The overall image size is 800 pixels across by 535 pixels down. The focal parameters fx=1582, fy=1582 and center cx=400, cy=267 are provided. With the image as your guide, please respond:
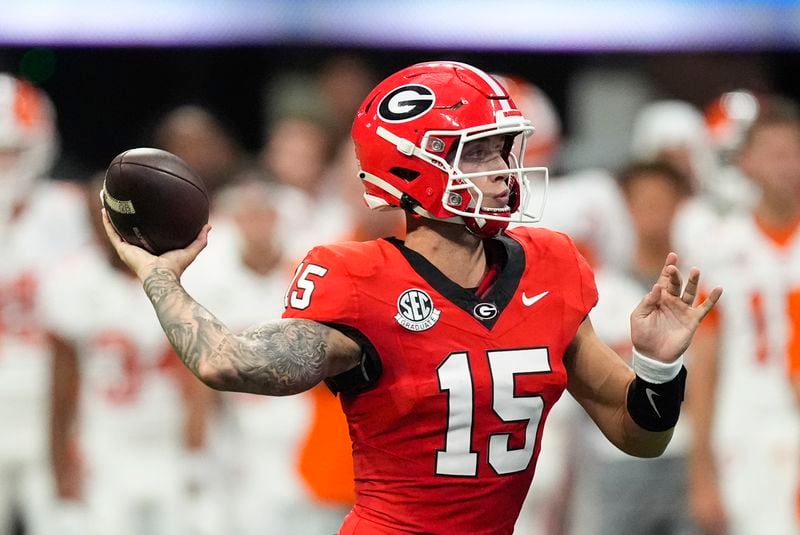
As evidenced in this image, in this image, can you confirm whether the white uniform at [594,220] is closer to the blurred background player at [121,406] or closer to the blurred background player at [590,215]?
the blurred background player at [590,215]

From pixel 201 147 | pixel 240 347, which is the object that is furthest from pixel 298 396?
pixel 240 347

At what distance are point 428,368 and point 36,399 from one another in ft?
14.5

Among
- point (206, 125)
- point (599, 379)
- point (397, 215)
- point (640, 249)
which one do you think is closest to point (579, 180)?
point (640, 249)

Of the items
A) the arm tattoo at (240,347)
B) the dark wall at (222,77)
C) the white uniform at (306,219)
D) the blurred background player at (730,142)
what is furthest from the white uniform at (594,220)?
the dark wall at (222,77)

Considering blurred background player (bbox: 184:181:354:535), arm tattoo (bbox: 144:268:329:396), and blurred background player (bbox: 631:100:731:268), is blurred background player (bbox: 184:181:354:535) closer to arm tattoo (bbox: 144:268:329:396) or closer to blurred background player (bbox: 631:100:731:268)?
blurred background player (bbox: 631:100:731:268)

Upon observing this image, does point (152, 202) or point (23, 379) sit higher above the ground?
point (152, 202)

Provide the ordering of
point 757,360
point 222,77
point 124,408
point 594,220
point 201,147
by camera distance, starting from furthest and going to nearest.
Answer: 1. point 222,77
2. point 201,147
3. point 594,220
4. point 124,408
5. point 757,360

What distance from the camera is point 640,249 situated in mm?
6910

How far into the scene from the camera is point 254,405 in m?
7.07

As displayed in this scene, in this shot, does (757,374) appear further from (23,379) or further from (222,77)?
(222,77)

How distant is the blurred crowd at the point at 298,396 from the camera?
637cm

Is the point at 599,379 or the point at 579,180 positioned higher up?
the point at 599,379

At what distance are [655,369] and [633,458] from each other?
3046mm

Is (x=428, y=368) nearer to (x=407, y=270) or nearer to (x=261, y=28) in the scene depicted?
(x=407, y=270)
